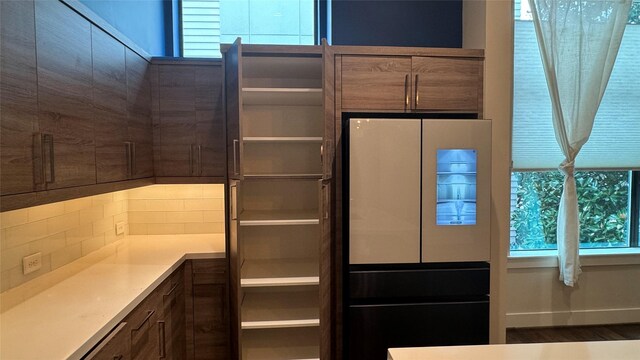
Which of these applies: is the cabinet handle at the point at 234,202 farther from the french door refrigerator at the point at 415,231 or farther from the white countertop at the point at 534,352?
the white countertop at the point at 534,352

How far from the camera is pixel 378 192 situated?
2.18m

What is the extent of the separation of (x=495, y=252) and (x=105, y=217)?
2777 mm

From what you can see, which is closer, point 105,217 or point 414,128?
point 414,128

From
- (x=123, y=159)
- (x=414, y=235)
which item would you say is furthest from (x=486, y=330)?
(x=123, y=159)

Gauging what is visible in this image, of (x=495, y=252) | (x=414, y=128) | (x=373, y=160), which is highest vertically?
(x=414, y=128)

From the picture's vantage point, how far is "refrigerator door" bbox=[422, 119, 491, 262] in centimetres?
219

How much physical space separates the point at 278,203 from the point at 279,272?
544 millimetres

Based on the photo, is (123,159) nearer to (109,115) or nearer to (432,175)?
(109,115)

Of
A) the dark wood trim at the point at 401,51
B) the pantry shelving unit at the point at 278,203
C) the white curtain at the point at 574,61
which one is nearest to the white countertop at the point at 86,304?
the pantry shelving unit at the point at 278,203

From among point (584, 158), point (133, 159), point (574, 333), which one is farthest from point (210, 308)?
point (584, 158)

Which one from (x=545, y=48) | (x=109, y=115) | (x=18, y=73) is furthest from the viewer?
(x=545, y=48)

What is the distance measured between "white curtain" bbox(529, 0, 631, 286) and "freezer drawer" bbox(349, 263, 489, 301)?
1357 mm

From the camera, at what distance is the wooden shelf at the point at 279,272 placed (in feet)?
7.20

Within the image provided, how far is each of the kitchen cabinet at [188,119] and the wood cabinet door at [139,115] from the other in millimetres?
70
